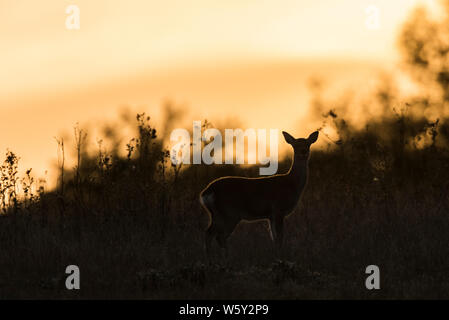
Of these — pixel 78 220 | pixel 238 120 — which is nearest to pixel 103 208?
pixel 78 220

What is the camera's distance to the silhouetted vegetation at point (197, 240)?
12070 millimetres

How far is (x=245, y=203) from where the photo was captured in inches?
575

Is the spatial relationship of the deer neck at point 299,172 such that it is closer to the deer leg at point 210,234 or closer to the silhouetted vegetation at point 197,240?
the silhouetted vegetation at point 197,240

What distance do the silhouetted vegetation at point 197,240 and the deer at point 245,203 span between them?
0.31m

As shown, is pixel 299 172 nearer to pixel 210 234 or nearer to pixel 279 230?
pixel 279 230

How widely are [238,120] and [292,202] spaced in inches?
490

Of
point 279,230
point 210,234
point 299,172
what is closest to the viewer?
point 210,234

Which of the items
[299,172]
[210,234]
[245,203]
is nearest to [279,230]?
[245,203]

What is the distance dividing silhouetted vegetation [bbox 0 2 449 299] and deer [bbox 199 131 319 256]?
1.01ft

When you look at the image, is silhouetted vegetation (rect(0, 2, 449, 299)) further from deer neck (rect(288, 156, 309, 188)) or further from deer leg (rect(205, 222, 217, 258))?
deer neck (rect(288, 156, 309, 188))

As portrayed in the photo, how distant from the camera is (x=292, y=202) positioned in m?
15.0

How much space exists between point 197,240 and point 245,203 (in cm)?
107

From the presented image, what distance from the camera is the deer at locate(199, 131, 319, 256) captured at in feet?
47.4

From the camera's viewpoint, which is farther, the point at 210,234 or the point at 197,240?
the point at 197,240
